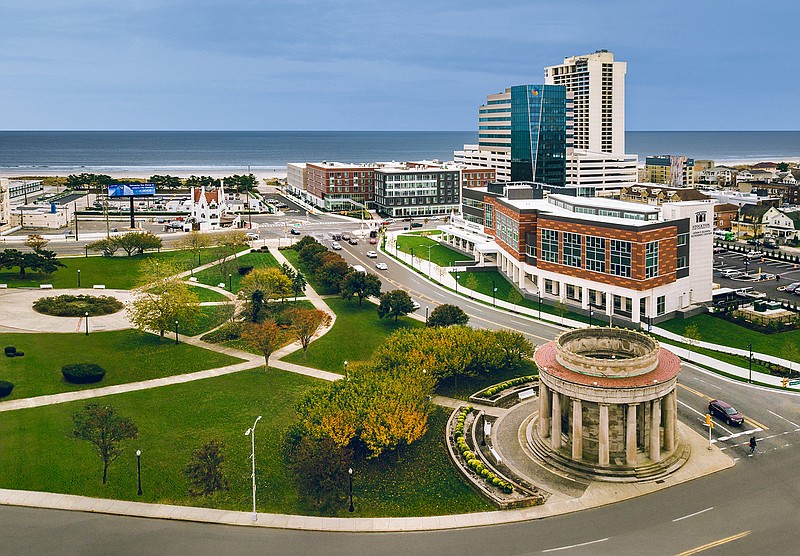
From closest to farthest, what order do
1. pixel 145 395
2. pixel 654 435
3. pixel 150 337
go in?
pixel 654 435 < pixel 145 395 < pixel 150 337

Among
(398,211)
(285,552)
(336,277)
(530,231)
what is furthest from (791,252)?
(285,552)

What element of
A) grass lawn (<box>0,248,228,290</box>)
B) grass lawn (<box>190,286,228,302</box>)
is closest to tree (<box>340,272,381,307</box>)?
grass lawn (<box>190,286,228,302</box>)

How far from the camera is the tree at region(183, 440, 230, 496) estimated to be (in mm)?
47844

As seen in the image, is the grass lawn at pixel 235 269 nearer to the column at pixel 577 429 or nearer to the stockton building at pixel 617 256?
the stockton building at pixel 617 256

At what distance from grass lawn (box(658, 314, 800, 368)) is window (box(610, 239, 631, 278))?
7.82 m

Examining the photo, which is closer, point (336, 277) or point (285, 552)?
point (285, 552)

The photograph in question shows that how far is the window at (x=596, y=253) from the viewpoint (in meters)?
92.1

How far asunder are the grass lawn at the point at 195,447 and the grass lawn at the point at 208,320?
19942 mm

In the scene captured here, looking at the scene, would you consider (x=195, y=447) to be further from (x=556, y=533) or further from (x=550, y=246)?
(x=550, y=246)

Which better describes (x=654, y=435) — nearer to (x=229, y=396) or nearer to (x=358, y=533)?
(x=358, y=533)

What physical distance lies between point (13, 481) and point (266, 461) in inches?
649

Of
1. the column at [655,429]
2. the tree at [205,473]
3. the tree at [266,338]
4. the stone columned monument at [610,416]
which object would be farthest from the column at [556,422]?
the tree at [266,338]

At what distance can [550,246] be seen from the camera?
99938 mm

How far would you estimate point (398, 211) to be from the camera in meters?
193
